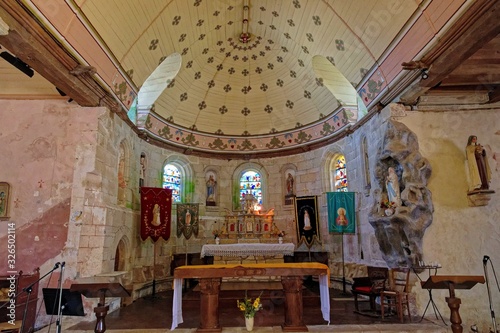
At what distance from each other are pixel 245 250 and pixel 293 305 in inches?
175

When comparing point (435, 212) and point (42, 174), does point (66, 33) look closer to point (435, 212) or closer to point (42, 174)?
point (42, 174)

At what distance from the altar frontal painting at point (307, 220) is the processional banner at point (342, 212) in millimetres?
1133

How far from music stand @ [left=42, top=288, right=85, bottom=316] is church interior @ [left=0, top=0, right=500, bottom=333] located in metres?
0.03

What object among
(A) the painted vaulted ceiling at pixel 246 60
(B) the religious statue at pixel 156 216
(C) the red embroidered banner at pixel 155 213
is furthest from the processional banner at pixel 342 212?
(B) the religious statue at pixel 156 216

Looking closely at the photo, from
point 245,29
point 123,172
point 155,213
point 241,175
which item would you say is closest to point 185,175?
point 241,175

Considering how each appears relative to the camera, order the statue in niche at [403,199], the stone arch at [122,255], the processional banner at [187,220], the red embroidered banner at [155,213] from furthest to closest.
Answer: the processional banner at [187,220] < the red embroidered banner at [155,213] < the stone arch at [122,255] < the statue in niche at [403,199]

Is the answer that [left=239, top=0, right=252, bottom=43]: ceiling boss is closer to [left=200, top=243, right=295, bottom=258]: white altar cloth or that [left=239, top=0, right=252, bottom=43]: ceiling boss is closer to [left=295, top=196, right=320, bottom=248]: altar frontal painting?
[left=295, top=196, right=320, bottom=248]: altar frontal painting

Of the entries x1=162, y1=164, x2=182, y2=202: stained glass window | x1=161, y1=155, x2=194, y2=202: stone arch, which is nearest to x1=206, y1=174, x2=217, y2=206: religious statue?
x1=161, y1=155, x2=194, y2=202: stone arch

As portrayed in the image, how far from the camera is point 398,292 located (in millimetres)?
6438

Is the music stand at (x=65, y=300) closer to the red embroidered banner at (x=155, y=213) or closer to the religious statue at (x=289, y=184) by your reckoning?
the red embroidered banner at (x=155, y=213)

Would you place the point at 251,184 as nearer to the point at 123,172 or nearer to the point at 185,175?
the point at 185,175

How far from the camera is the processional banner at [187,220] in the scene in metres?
11.3

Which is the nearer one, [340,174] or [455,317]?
[455,317]

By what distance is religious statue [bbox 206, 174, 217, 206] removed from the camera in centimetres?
1277
